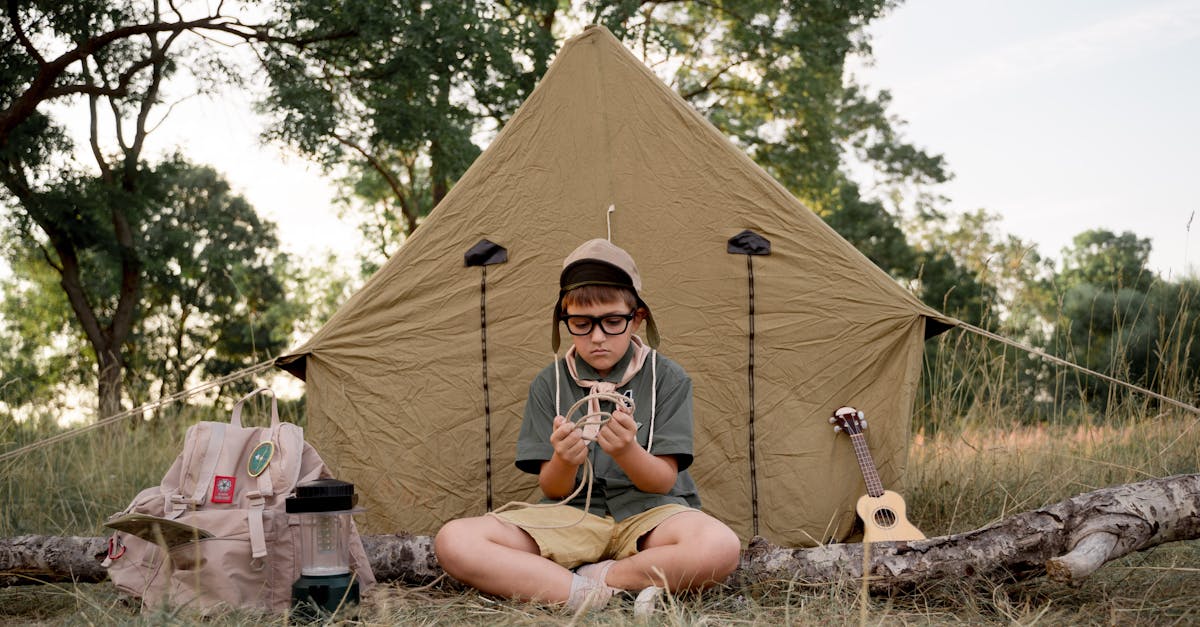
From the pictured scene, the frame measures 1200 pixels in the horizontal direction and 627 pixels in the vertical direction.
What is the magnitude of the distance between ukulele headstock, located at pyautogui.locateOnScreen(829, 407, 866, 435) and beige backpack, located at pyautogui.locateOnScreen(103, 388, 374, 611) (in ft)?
5.28

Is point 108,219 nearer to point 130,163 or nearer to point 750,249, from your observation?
point 130,163

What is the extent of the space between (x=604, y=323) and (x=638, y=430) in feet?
1.01

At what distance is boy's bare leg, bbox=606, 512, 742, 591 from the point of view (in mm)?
2346

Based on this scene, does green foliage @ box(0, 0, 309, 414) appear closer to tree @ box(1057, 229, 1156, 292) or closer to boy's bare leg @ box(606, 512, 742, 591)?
boy's bare leg @ box(606, 512, 742, 591)

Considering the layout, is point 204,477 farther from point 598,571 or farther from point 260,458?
point 598,571

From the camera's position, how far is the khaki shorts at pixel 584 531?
2.50 m

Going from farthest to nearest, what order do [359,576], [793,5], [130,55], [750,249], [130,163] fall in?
[793,5], [130,163], [130,55], [750,249], [359,576]

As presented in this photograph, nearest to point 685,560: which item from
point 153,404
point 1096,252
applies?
point 153,404

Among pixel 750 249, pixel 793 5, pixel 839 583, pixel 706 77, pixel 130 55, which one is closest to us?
pixel 839 583

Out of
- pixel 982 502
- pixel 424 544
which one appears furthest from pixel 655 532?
pixel 982 502

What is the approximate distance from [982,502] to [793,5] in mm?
9278

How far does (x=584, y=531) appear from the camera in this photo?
2.54 meters

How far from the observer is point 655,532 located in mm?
2465

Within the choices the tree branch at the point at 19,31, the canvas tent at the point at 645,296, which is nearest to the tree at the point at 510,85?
the tree branch at the point at 19,31
